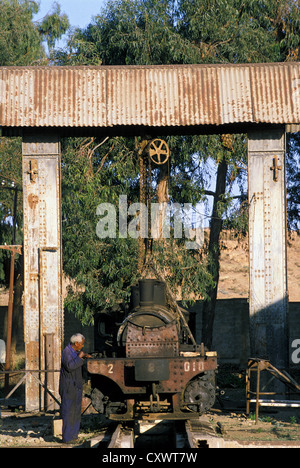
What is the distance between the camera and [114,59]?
2473cm

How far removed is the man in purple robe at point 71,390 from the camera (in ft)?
39.3

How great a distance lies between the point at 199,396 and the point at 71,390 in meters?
2.19

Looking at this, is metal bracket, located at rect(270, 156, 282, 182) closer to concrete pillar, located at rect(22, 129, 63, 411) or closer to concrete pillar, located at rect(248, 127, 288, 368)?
concrete pillar, located at rect(248, 127, 288, 368)

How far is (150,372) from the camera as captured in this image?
11.9 m

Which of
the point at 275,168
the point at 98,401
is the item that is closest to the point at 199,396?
the point at 98,401

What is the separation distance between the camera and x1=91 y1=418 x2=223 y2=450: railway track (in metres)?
10.7

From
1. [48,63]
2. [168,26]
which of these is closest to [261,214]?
[168,26]

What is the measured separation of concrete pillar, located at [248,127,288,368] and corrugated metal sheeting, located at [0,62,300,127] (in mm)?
875

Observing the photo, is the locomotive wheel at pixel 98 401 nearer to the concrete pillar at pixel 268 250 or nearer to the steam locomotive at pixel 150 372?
the steam locomotive at pixel 150 372

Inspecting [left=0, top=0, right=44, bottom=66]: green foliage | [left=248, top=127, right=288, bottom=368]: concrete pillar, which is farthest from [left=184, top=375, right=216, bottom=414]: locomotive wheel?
[left=0, top=0, right=44, bottom=66]: green foliage

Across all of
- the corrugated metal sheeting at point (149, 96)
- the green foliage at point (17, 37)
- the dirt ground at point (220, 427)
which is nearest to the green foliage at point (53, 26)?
the green foliage at point (17, 37)

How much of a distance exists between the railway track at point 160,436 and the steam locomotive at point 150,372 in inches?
9.7
